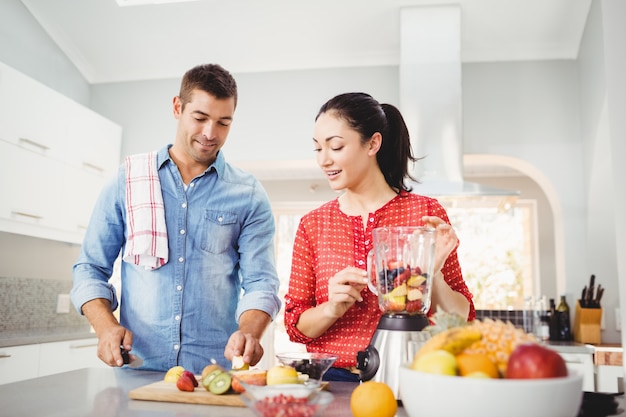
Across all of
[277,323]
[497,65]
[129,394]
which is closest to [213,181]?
[129,394]

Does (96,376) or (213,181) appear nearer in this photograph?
(96,376)

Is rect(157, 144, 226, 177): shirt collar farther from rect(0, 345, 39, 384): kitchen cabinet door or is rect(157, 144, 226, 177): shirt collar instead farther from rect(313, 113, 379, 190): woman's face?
rect(0, 345, 39, 384): kitchen cabinet door

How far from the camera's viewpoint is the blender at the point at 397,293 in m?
1.02

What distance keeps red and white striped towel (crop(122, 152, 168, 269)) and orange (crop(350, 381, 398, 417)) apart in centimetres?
96

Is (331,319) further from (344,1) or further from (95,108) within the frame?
(95,108)

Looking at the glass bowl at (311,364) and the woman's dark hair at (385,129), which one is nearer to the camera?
the glass bowl at (311,364)

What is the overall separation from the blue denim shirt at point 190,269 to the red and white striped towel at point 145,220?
0.03 metres

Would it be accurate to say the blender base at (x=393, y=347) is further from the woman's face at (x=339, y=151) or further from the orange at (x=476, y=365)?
the woman's face at (x=339, y=151)

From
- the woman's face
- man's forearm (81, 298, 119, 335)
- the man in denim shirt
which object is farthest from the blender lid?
man's forearm (81, 298, 119, 335)

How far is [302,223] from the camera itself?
1540 mm

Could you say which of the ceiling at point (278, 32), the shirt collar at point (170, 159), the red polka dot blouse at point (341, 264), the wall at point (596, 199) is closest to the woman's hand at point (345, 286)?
the red polka dot blouse at point (341, 264)

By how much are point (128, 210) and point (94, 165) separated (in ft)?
7.39

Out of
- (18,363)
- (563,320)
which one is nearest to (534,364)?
(18,363)

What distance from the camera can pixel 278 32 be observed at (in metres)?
3.77
